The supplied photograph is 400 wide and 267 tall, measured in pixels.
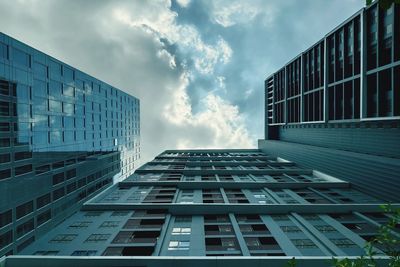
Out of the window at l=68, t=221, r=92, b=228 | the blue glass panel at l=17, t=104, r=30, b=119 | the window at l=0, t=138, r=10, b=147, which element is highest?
the blue glass panel at l=17, t=104, r=30, b=119

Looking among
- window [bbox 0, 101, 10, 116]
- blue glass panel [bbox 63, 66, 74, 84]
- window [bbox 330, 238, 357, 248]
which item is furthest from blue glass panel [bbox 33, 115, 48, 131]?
window [bbox 330, 238, 357, 248]

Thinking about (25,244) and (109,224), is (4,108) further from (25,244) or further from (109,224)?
(109,224)

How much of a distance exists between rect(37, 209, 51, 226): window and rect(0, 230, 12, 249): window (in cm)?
586

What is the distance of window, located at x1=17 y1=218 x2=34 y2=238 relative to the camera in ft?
105

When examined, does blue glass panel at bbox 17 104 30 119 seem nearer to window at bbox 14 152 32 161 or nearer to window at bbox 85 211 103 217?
window at bbox 14 152 32 161

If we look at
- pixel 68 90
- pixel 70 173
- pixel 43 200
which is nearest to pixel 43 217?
pixel 43 200

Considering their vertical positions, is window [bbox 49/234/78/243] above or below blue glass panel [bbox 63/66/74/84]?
below

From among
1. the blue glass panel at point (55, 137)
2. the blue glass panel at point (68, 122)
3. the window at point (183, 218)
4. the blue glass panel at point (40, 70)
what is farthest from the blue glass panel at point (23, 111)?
the window at point (183, 218)

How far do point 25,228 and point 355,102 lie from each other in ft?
191

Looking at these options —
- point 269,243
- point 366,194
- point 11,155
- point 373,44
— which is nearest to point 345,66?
point 373,44

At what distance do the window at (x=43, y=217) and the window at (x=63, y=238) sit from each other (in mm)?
12140

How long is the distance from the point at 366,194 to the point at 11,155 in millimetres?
56147

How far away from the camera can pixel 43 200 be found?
3772 cm

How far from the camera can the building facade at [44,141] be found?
Result: 30.4 metres
